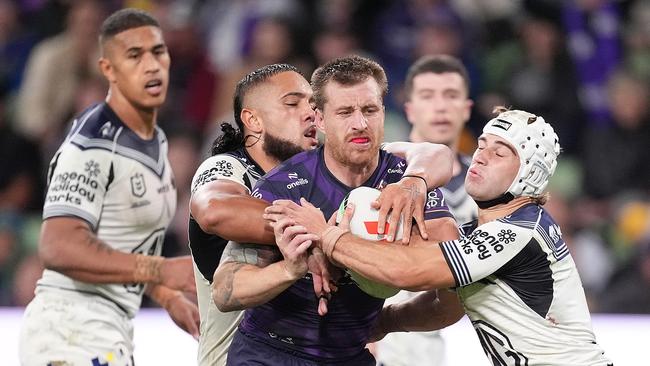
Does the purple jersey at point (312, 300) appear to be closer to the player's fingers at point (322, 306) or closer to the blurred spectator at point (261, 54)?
the player's fingers at point (322, 306)

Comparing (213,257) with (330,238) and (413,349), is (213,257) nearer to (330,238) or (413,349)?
(330,238)

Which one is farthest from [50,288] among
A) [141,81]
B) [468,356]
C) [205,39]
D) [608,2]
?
[608,2]

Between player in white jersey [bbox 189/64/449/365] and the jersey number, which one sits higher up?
player in white jersey [bbox 189/64/449/365]

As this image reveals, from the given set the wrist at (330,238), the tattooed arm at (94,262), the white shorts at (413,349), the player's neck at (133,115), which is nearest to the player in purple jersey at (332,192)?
the wrist at (330,238)

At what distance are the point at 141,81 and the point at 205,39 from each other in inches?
203

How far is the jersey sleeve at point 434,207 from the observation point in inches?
179

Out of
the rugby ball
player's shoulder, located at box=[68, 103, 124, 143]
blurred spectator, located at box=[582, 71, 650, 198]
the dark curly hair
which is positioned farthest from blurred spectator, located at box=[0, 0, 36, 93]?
the rugby ball

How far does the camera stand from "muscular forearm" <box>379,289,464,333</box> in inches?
196

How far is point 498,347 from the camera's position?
4.55 metres

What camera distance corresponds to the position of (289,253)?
424cm

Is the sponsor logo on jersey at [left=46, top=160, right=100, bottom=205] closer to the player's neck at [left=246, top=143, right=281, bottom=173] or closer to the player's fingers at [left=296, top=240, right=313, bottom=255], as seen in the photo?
the player's neck at [left=246, top=143, right=281, bottom=173]

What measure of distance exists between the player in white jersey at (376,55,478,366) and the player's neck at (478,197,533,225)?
73.8 inches

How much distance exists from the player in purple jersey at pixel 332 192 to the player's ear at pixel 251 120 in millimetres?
540

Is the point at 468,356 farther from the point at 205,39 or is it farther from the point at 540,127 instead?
the point at 205,39
